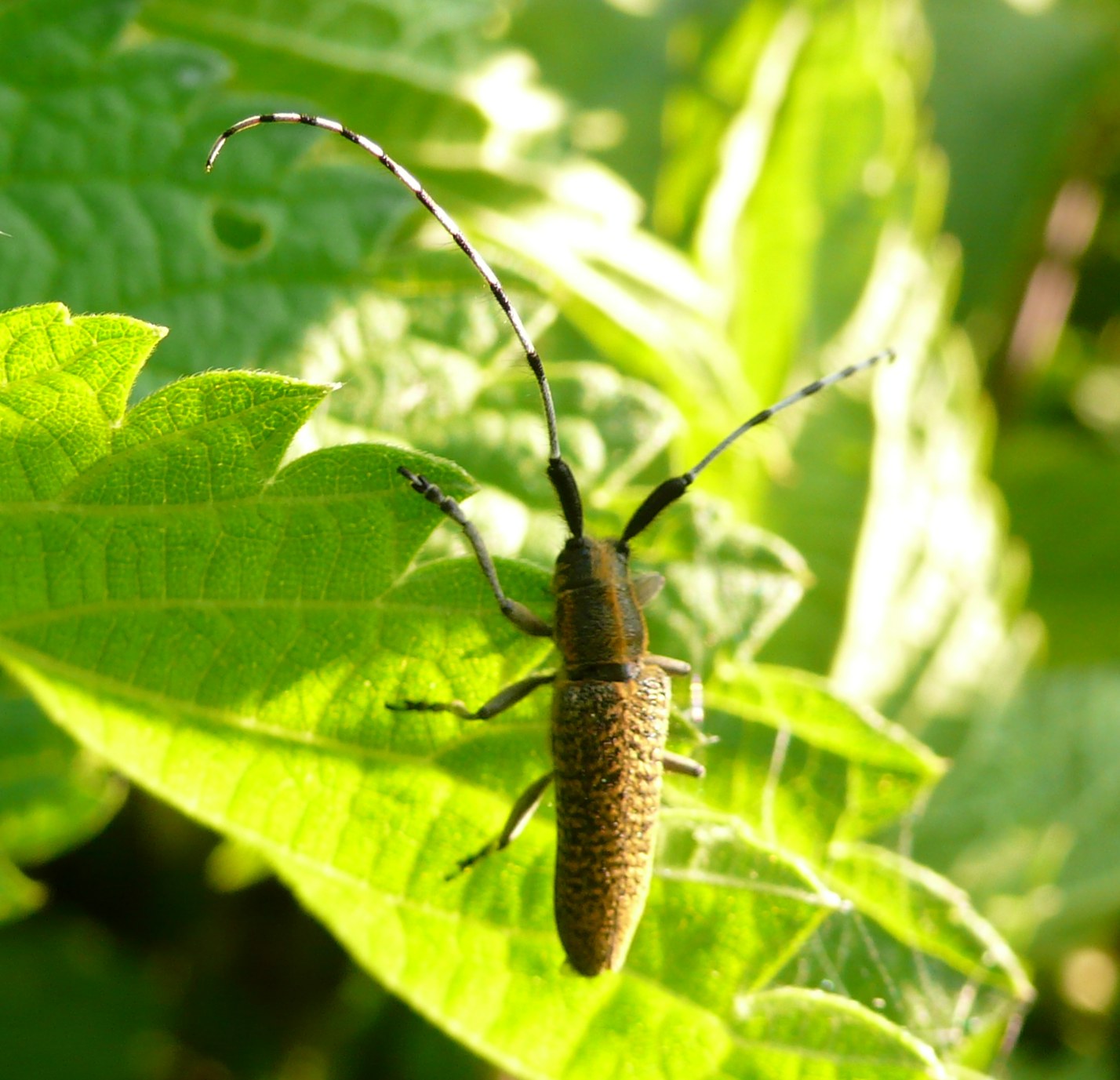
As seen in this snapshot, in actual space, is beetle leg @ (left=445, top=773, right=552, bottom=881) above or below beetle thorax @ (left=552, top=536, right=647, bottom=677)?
below

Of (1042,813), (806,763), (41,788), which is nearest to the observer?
(806,763)

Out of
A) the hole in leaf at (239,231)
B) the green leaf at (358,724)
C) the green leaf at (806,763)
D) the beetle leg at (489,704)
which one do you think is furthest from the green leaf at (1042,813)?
the hole in leaf at (239,231)

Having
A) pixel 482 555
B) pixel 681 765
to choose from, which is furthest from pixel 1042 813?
pixel 482 555

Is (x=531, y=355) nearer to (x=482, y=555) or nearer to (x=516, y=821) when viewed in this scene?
(x=482, y=555)

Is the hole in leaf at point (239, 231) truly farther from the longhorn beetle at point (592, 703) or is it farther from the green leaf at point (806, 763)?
the green leaf at point (806, 763)

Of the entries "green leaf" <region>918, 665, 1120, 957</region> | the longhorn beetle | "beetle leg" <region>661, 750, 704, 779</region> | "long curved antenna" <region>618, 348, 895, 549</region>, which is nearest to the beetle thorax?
the longhorn beetle

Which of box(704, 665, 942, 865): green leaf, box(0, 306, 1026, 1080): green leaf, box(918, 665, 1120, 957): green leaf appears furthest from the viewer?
box(918, 665, 1120, 957): green leaf

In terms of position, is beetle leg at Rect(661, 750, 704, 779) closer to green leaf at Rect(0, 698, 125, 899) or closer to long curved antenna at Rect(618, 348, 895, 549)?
long curved antenna at Rect(618, 348, 895, 549)
